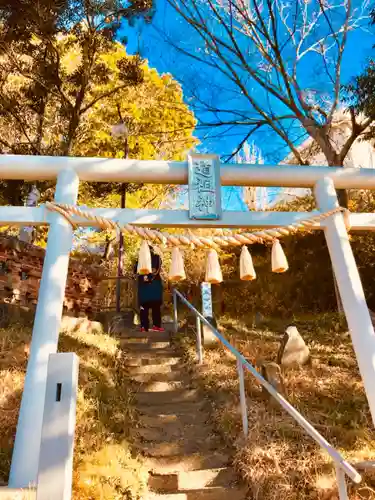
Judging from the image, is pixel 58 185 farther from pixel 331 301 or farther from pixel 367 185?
pixel 331 301

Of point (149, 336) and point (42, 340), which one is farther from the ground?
point (149, 336)

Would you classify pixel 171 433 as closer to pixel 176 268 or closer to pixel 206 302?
pixel 176 268

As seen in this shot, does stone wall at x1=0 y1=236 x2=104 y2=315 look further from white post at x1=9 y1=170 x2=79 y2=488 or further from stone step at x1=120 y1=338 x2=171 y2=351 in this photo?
white post at x1=9 y1=170 x2=79 y2=488

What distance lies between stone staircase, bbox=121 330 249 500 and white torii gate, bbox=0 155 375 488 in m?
1.47

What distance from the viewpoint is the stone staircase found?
3926mm

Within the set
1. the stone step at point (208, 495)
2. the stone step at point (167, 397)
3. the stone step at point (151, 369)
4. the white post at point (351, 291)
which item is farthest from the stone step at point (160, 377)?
the white post at point (351, 291)

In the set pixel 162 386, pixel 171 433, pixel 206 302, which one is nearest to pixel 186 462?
pixel 171 433

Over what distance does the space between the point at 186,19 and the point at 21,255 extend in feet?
17.4

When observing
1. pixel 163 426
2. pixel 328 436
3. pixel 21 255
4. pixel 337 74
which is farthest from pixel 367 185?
pixel 21 255

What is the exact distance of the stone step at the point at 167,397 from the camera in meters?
5.69

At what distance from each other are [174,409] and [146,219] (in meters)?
2.70

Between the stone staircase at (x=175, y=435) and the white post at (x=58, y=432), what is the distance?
2.41 metres

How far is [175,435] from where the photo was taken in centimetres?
486

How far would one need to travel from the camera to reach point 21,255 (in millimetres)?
7586
